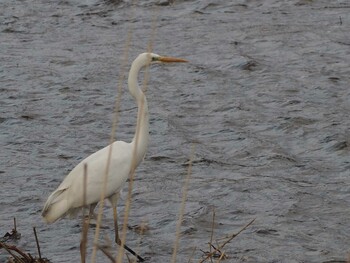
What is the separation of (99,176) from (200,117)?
331 cm

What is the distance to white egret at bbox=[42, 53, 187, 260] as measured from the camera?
6.70 metres

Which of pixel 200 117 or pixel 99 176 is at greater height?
pixel 99 176

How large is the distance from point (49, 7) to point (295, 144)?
5.71m

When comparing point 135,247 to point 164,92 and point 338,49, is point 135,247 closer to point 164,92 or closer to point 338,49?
point 164,92

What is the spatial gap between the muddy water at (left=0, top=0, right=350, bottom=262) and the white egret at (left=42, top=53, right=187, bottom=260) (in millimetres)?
369

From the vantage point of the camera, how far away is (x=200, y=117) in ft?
33.2

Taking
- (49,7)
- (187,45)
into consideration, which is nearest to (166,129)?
(187,45)

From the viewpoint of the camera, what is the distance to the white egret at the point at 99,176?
6699mm

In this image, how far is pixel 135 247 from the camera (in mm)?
7254

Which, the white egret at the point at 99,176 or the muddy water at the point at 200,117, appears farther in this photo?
the muddy water at the point at 200,117

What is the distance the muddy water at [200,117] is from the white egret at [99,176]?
0.37 m

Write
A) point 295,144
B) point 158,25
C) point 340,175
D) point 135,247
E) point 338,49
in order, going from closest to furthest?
point 135,247
point 340,175
point 295,144
point 338,49
point 158,25

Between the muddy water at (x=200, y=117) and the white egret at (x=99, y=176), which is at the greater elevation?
the white egret at (x=99, y=176)

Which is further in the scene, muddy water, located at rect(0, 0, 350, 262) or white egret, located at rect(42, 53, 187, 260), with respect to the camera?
muddy water, located at rect(0, 0, 350, 262)
